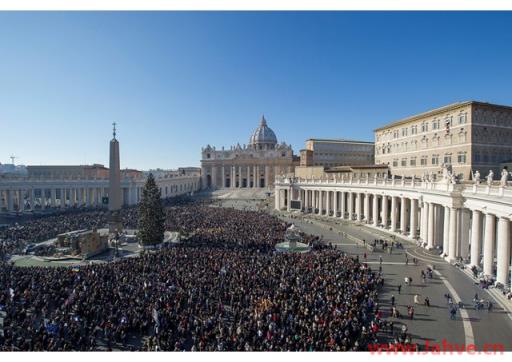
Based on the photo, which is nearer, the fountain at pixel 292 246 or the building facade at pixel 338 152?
the fountain at pixel 292 246

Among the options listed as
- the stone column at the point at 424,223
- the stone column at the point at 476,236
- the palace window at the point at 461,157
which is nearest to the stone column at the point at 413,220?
the stone column at the point at 424,223

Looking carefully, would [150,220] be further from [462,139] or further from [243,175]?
[243,175]

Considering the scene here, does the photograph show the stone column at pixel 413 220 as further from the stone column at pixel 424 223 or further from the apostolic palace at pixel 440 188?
the stone column at pixel 424 223

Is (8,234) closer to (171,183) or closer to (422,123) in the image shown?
(422,123)

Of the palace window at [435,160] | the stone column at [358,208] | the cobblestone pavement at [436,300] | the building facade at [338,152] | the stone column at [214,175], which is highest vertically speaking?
the building facade at [338,152]

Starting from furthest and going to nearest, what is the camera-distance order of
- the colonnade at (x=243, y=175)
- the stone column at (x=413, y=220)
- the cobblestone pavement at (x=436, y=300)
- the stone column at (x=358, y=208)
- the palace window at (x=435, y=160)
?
the colonnade at (x=243, y=175) < the stone column at (x=358, y=208) < the palace window at (x=435, y=160) < the stone column at (x=413, y=220) < the cobblestone pavement at (x=436, y=300)

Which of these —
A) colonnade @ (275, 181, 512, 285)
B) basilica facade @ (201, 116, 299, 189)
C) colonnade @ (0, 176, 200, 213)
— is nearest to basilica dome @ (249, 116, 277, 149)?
basilica facade @ (201, 116, 299, 189)
